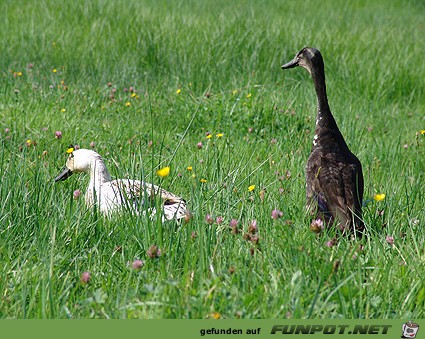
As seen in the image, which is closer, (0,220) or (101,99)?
(0,220)

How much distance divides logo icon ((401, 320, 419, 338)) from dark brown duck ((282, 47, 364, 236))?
86 cm

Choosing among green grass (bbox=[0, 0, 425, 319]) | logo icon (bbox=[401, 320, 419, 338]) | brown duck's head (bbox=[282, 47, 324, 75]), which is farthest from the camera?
brown duck's head (bbox=[282, 47, 324, 75])

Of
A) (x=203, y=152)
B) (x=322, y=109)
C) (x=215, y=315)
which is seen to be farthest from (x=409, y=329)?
(x=203, y=152)

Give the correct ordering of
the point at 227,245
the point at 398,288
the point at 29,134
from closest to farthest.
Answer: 1. the point at 398,288
2. the point at 227,245
3. the point at 29,134

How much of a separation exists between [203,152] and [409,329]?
8.90 ft

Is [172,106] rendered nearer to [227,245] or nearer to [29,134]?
[29,134]

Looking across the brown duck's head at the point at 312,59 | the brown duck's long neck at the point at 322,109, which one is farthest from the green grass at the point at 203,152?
the brown duck's head at the point at 312,59

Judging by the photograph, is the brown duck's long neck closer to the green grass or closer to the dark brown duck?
the dark brown duck

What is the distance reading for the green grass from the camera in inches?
108

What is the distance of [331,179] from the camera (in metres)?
3.99

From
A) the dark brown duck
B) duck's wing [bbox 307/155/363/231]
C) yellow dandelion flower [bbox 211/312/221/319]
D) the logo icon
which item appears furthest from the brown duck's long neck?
yellow dandelion flower [bbox 211/312/221/319]

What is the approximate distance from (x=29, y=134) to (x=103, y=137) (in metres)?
0.61

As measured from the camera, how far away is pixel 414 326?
2645mm

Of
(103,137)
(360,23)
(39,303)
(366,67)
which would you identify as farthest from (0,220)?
(360,23)
